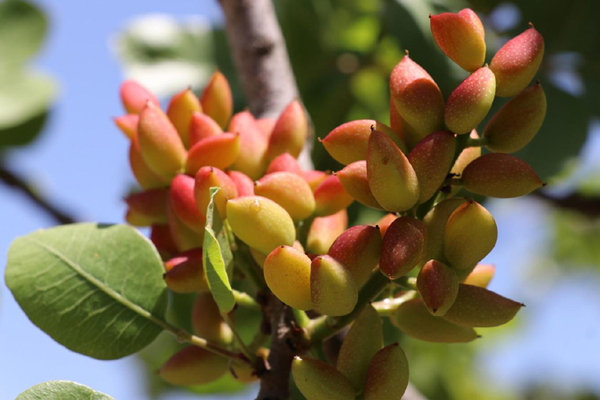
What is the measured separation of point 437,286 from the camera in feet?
1.99

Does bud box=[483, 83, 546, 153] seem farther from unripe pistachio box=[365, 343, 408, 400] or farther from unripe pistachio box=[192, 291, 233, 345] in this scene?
unripe pistachio box=[192, 291, 233, 345]

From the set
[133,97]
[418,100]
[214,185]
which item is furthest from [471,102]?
[133,97]

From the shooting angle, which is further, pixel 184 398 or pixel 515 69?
pixel 184 398

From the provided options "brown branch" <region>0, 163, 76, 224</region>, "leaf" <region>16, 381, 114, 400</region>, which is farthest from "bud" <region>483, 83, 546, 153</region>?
"brown branch" <region>0, 163, 76, 224</region>

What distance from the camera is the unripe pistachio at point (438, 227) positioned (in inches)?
26.0

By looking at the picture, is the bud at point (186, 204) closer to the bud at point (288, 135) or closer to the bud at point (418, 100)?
the bud at point (288, 135)

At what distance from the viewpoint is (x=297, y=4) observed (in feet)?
5.37

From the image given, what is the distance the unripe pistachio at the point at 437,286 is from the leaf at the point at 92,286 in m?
0.35

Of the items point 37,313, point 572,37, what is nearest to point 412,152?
point 37,313

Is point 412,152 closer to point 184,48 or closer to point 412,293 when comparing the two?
point 412,293

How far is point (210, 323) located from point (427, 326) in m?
0.27

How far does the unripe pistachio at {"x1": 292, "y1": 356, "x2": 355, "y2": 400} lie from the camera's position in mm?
639

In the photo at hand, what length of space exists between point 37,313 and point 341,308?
1.24ft

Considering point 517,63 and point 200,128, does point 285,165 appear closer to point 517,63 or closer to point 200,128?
point 200,128
